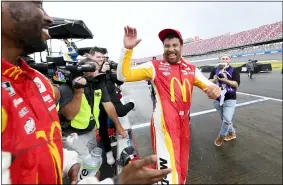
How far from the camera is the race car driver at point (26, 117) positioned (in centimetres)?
90

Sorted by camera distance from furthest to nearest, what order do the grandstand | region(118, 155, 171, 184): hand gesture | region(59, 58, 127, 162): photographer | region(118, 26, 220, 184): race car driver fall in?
the grandstand → region(118, 26, 220, 184): race car driver → region(59, 58, 127, 162): photographer → region(118, 155, 171, 184): hand gesture

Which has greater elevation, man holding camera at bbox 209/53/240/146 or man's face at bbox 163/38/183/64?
man's face at bbox 163/38/183/64

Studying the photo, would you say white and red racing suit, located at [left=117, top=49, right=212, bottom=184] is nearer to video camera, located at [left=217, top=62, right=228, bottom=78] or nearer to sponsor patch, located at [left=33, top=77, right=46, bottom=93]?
sponsor patch, located at [left=33, top=77, right=46, bottom=93]

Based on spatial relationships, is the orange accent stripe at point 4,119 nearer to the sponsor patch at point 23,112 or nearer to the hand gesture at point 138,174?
the sponsor patch at point 23,112

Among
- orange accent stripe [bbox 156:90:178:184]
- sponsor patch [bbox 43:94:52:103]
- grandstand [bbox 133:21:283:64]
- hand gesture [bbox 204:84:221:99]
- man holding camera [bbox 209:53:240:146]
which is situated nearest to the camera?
sponsor patch [bbox 43:94:52:103]

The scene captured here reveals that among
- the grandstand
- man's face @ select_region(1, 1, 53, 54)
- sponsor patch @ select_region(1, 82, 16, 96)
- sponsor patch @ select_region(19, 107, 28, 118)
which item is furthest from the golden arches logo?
the grandstand

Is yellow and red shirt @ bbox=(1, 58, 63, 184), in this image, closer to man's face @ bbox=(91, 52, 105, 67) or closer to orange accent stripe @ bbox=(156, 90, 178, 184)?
orange accent stripe @ bbox=(156, 90, 178, 184)

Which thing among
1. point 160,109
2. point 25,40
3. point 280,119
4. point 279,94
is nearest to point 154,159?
point 25,40

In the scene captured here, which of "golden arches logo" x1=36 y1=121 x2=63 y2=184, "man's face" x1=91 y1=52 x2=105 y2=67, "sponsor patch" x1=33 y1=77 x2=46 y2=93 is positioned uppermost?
"man's face" x1=91 y1=52 x2=105 y2=67

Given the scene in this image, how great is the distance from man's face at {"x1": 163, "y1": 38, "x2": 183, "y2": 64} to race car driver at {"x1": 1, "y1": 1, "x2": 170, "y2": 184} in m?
1.62

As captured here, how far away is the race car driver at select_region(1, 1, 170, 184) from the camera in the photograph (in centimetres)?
90

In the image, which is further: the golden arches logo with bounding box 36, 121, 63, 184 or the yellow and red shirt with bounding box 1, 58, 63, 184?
the golden arches logo with bounding box 36, 121, 63, 184

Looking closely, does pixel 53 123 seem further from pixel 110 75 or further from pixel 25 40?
pixel 110 75

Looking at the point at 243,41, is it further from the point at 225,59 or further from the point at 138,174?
the point at 138,174
